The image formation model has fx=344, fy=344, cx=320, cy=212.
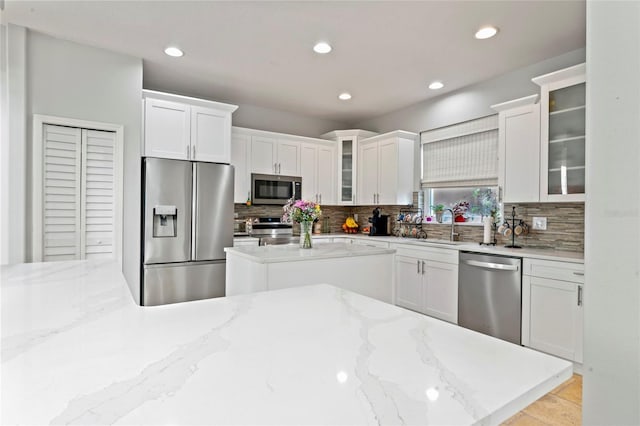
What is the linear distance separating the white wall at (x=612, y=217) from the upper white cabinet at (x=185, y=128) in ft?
12.3

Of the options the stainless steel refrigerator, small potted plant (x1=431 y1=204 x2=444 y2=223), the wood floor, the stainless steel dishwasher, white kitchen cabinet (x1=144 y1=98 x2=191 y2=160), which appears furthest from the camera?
small potted plant (x1=431 y1=204 x2=444 y2=223)

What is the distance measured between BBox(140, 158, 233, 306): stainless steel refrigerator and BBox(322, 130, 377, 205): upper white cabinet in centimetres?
184

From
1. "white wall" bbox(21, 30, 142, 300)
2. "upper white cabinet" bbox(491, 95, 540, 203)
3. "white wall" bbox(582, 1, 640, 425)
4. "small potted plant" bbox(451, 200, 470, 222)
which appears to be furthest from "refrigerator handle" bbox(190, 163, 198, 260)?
"white wall" bbox(582, 1, 640, 425)

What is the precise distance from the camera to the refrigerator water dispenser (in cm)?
333

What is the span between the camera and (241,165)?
4371 millimetres

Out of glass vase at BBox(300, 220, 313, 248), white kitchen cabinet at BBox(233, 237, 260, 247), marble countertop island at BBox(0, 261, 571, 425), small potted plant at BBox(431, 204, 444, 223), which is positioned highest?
small potted plant at BBox(431, 204, 444, 223)

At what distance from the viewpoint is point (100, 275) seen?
157cm

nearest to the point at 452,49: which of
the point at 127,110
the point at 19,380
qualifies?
the point at 127,110

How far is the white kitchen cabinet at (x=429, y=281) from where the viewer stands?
3.41 metres

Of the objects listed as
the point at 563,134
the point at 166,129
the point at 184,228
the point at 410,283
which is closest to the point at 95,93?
the point at 166,129

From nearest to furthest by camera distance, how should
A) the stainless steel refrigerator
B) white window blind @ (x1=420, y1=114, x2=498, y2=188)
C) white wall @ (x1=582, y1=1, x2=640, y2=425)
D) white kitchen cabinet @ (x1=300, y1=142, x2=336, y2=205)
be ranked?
white wall @ (x1=582, y1=1, x2=640, y2=425) < the stainless steel refrigerator < white window blind @ (x1=420, y1=114, x2=498, y2=188) < white kitchen cabinet @ (x1=300, y1=142, x2=336, y2=205)

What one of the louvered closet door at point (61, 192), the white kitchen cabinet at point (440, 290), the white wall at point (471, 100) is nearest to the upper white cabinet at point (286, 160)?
the white wall at point (471, 100)

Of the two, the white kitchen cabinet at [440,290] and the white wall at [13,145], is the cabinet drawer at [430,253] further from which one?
the white wall at [13,145]

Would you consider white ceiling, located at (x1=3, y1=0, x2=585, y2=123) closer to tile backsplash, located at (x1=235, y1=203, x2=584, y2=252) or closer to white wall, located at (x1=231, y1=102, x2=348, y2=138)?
white wall, located at (x1=231, y1=102, x2=348, y2=138)
